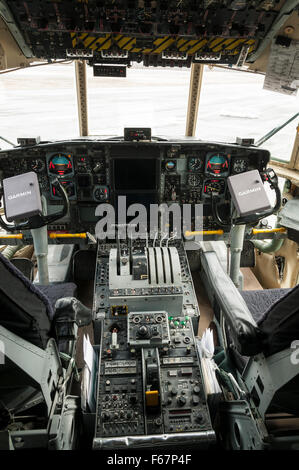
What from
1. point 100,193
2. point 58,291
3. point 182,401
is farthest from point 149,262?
point 100,193

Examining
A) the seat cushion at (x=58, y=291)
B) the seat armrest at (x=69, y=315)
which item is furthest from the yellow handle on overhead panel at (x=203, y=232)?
the seat armrest at (x=69, y=315)

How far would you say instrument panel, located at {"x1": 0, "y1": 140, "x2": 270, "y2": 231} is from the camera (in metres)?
3.04

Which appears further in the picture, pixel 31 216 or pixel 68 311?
pixel 31 216

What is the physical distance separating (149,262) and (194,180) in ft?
4.19

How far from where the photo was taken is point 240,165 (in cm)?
324

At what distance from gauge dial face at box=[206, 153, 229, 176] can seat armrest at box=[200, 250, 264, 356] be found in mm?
1446

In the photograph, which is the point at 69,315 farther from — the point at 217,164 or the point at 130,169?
the point at 217,164

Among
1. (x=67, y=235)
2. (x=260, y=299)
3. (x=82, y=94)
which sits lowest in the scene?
(x=67, y=235)

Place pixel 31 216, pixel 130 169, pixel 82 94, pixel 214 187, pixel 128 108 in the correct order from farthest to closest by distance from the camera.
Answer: pixel 128 108 → pixel 82 94 → pixel 214 187 → pixel 130 169 → pixel 31 216

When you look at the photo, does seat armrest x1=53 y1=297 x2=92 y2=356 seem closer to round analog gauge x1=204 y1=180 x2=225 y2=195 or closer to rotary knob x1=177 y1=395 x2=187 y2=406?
rotary knob x1=177 y1=395 x2=187 y2=406

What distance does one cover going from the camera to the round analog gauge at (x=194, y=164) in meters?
3.19

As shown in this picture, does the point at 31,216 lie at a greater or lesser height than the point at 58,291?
greater

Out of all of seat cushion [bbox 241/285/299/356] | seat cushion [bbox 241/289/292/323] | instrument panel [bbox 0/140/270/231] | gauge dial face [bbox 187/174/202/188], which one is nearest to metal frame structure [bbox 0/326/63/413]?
seat cushion [bbox 241/285/299/356]
